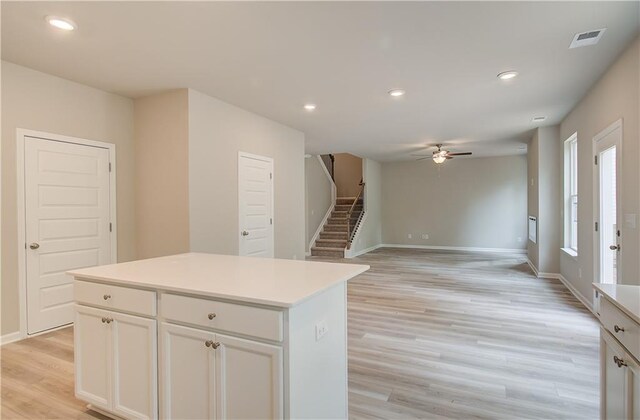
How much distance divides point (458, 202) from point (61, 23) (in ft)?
31.8

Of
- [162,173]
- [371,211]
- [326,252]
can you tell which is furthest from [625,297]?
[371,211]

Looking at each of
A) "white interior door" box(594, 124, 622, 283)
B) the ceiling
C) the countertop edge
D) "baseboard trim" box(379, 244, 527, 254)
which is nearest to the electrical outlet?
the countertop edge

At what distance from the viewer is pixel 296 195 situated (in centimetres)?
614

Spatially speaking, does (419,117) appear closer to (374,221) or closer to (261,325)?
(261,325)

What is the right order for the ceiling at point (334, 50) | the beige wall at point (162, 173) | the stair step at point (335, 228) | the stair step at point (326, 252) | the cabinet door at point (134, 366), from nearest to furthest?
the cabinet door at point (134, 366) < the ceiling at point (334, 50) < the beige wall at point (162, 173) < the stair step at point (326, 252) < the stair step at point (335, 228)

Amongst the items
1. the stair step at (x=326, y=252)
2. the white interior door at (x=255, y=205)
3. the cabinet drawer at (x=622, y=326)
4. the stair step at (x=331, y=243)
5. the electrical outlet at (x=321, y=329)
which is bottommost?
the stair step at (x=326, y=252)

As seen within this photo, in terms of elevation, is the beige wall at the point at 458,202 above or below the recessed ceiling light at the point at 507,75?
below

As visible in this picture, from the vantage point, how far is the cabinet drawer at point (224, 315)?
4.93 feet

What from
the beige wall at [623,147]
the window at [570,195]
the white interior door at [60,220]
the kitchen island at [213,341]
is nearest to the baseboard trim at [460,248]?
the window at [570,195]

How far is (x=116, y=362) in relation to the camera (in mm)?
1973

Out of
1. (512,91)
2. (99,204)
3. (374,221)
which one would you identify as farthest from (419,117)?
(374,221)

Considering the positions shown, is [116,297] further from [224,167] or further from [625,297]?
[224,167]

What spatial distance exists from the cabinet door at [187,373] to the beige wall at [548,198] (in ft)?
20.8

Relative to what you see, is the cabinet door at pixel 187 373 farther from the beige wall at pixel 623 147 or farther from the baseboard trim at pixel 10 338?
the beige wall at pixel 623 147
